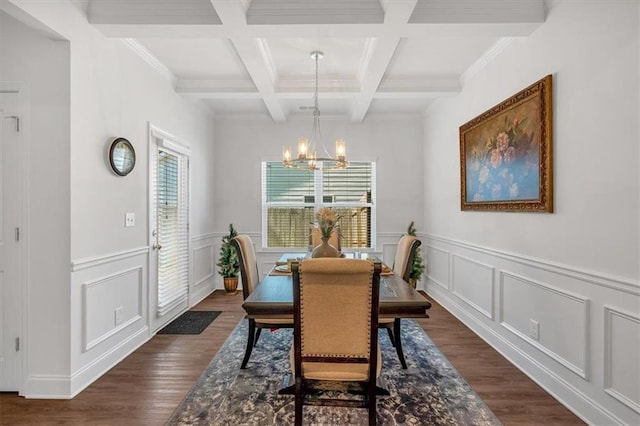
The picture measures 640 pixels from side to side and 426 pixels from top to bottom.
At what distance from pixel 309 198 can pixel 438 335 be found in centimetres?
282

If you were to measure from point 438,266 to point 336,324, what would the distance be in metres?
3.37

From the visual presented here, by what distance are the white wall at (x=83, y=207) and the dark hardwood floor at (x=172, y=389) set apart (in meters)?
0.14

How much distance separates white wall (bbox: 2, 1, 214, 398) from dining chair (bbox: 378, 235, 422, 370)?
7.00 feet

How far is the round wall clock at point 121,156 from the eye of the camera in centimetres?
277

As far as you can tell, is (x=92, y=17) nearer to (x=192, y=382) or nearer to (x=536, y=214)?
(x=192, y=382)

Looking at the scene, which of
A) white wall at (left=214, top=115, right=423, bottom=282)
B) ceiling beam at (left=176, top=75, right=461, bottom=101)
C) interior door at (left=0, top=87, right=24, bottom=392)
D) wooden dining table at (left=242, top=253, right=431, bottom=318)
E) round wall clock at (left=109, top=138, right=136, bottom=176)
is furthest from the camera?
white wall at (left=214, top=115, right=423, bottom=282)

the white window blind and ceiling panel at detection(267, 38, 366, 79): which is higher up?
ceiling panel at detection(267, 38, 366, 79)

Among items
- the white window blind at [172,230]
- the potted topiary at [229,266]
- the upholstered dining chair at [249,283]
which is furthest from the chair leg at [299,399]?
the potted topiary at [229,266]

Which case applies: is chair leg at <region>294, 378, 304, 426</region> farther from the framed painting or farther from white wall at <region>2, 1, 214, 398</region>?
the framed painting

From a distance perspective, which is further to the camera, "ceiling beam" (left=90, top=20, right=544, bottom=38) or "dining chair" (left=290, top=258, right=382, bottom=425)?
"ceiling beam" (left=90, top=20, right=544, bottom=38)

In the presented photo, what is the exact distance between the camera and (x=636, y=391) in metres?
1.78

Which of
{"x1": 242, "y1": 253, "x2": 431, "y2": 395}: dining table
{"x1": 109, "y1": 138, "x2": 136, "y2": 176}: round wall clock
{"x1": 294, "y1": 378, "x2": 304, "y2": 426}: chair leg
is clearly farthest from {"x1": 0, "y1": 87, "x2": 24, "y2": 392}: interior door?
{"x1": 294, "y1": 378, "x2": 304, "y2": 426}: chair leg

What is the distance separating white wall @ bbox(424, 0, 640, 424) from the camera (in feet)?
5.99

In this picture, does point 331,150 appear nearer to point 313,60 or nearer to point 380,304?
point 313,60
